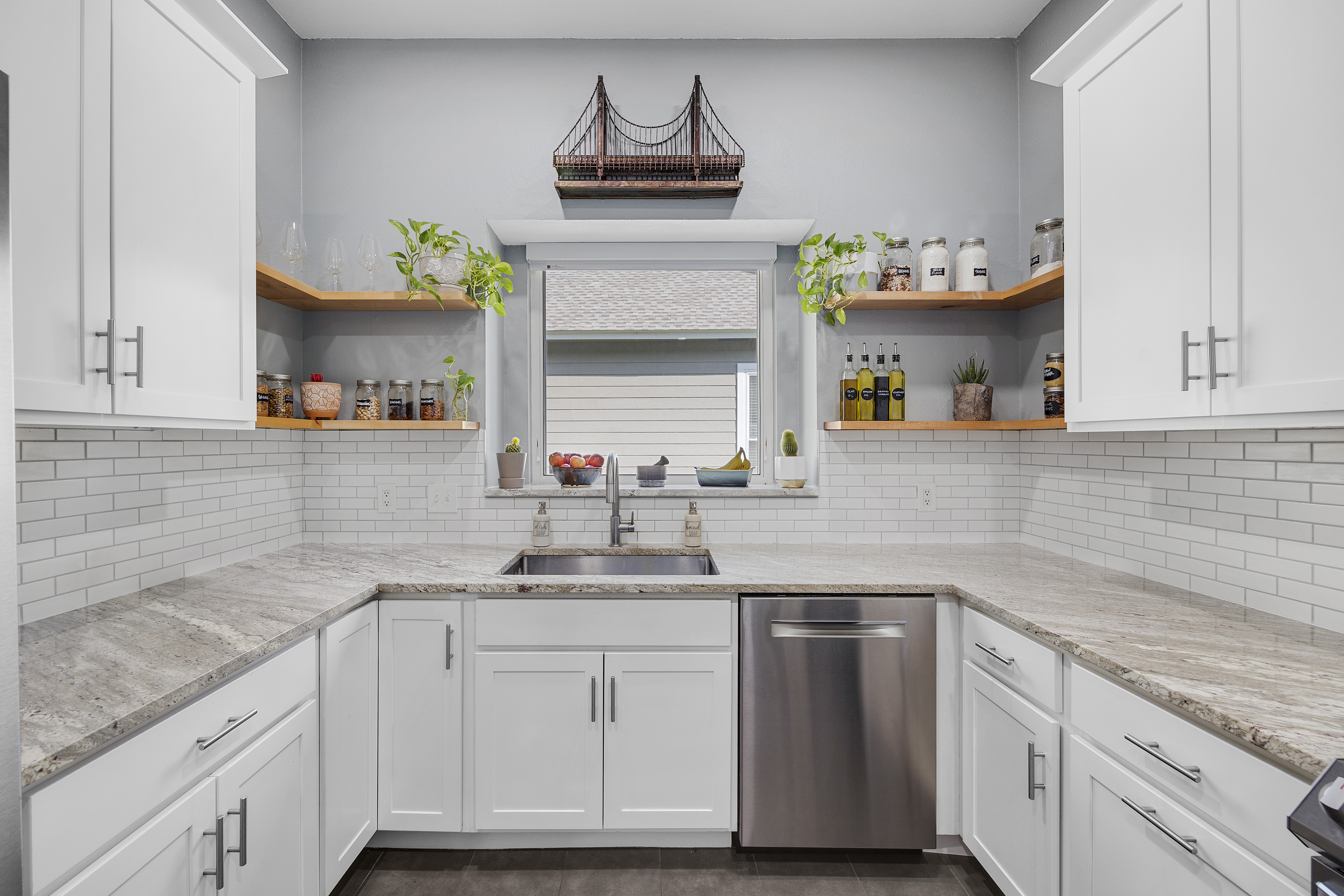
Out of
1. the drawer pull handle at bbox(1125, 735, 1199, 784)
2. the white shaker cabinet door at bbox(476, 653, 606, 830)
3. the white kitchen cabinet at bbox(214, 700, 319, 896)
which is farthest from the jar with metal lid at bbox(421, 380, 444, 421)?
the drawer pull handle at bbox(1125, 735, 1199, 784)

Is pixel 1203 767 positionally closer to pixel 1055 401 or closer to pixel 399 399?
pixel 1055 401


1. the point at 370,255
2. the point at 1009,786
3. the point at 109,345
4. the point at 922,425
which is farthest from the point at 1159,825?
the point at 370,255

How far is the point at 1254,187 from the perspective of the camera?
1255 millimetres

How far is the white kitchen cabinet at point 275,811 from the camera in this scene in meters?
1.31

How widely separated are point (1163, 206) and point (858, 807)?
70.6 inches

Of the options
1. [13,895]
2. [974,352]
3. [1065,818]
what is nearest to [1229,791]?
[1065,818]

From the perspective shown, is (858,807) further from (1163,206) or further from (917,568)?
(1163,206)

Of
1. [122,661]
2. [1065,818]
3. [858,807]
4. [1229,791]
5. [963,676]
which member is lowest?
[858,807]

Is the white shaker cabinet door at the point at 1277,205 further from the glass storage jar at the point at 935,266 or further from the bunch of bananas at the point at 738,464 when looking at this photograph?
the bunch of bananas at the point at 738,464

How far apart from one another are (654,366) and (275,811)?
2.10 m

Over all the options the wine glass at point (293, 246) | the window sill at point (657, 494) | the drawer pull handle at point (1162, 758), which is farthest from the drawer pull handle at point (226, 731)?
the drawer pull handle at point (1162, 758)

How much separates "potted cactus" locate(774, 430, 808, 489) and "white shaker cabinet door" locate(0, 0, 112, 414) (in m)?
2.12

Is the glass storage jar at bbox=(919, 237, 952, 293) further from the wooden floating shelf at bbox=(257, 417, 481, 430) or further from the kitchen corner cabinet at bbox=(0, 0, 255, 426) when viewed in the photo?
the kitchen corner cabinet at bbox=(0, 0, 255, 426)

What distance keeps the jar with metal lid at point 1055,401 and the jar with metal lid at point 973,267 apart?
482mm
